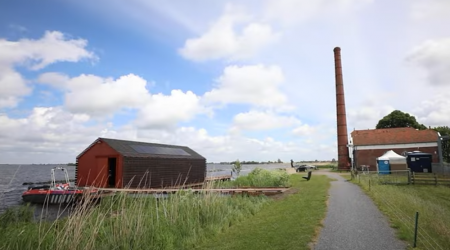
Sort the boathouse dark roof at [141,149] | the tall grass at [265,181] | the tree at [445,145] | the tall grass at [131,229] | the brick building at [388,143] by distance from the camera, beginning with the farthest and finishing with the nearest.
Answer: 1. the tree at [445,145]
2. the brick building at [388,143]
3. the boathouse dark roof at [141,149]
4. the tall grass at [265,181]
5. the tall grass at [131,229]

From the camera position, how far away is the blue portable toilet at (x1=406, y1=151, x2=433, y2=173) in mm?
36312

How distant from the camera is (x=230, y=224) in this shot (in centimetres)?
1170

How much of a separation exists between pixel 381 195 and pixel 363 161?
1392 inches

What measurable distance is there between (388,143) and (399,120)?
69.6 feet

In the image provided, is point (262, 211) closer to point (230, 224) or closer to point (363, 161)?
point (230, 224)

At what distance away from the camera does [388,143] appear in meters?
47.4

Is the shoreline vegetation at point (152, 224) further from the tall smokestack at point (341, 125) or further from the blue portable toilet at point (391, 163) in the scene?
the tall smokestack at point (341, 125)

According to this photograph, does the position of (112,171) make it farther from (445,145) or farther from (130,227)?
(445,145)

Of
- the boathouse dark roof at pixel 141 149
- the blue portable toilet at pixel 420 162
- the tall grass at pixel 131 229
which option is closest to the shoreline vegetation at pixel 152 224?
the tall grass at pixel 131 229

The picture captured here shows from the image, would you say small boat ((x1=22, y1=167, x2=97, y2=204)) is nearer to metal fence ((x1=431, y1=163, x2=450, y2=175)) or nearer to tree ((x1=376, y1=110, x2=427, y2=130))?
metal fence ((x1=431, y1=163, x2=450, y2=175))

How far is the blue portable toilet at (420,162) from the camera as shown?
3631 centimetres

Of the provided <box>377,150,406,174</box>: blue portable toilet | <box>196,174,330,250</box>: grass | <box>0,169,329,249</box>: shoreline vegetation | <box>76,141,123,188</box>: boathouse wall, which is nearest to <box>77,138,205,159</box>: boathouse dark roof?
<box>76,141,123,188</box>: boathouse wall

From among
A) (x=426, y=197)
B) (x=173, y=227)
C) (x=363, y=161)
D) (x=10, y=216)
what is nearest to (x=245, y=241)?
(x=173, y=227)

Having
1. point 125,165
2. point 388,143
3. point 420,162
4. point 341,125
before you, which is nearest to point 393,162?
point 420,162
